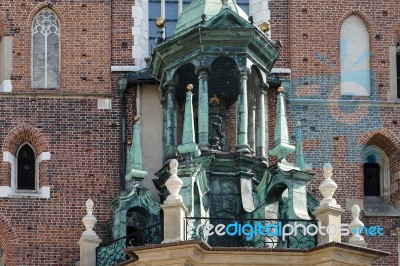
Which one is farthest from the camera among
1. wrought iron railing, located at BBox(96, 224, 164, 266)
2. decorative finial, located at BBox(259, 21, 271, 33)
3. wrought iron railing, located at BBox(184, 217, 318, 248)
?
decorative finial, located at BBox(259, 21, 271, 33)

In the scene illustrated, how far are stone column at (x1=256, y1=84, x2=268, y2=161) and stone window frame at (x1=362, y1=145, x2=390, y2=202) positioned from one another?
93.6 inches

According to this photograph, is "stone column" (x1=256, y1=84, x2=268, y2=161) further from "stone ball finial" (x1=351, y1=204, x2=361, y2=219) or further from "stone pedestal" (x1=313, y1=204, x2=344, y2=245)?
"stone pedestal" (x1=313, y1=204, x2=344, y2=245)

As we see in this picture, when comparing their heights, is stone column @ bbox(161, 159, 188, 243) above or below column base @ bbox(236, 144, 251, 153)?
below

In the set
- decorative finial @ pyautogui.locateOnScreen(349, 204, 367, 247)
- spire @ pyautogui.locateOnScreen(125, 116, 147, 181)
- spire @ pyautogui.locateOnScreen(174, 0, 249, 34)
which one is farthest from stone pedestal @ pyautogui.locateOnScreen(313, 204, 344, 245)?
spire @ pyautogui.locateOnScreen(174, 0, 249, 34)

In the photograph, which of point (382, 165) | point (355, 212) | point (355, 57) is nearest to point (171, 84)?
point (355, 212)

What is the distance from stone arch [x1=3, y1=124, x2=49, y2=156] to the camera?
104 ft

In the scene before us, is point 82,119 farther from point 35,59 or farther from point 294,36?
point 294,36

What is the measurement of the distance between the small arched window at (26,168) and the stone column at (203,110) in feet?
10.4

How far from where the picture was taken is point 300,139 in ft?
101

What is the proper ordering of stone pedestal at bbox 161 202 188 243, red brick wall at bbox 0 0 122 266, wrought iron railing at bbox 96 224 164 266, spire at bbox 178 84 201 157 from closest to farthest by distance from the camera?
stone pedestal at bbox 161 202 188 243 → spire at bbox 178 84 201 157 → wrought iron railing at bbox 96 224 164 266 → red brick wall at bbox 0 0 122 266

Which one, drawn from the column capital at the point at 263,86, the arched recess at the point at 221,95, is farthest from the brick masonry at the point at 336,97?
the arched recess at the point at 221,95

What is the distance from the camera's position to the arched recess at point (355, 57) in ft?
107

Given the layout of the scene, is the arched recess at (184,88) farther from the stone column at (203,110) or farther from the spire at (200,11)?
the spire at (200,11)

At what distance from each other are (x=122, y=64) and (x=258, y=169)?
11.3ft
